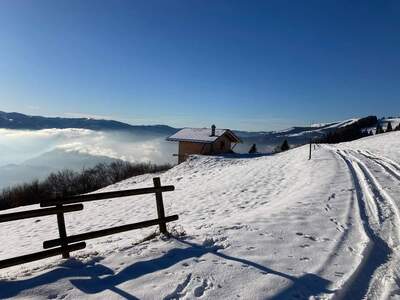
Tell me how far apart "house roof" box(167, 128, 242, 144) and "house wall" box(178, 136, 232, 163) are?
2.22 feet

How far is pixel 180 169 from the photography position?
4272 cm

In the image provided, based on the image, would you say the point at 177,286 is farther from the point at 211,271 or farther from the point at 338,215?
the point at 338,215

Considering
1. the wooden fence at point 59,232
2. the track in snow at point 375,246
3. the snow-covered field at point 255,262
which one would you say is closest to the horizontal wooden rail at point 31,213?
the wooden fence at point 59,232

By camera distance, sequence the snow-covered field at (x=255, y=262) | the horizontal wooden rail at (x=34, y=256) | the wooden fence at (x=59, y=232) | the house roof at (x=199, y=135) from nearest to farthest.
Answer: the snow-covered field at (x=255, y=262), the horizontal wooden rail at (x=34, y=256), the wooden fence at (x=59, y=232), the house roof at (x=199, y=135)

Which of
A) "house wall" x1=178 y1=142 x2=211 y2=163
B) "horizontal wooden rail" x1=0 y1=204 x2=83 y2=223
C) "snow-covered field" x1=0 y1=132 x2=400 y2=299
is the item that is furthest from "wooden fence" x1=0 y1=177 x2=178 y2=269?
"house wall" x1=178 y1=142 x2=211 y2=163

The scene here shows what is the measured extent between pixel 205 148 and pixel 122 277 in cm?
4570

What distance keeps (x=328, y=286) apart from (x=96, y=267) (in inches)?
168

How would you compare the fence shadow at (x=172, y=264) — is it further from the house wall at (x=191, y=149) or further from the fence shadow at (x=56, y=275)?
the house wall at (x=191, y=149)

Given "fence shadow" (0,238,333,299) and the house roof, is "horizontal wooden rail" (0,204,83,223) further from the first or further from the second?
the house roof

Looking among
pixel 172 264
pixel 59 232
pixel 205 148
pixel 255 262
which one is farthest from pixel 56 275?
pixel 205 148

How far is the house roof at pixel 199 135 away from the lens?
5225 centimetres

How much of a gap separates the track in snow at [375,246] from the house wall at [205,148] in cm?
3657

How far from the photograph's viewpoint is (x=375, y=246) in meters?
8.09

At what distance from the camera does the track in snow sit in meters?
5.89
